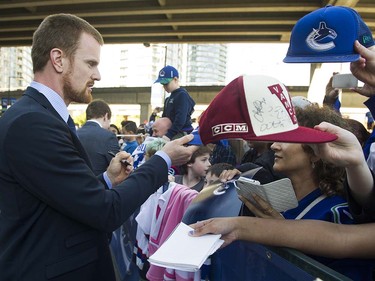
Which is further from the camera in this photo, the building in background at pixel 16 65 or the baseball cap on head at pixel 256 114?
the building in background at pixel 16 65

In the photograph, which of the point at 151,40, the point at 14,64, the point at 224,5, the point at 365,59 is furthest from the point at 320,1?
→ the point at 14,64

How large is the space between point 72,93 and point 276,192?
3.51 feet

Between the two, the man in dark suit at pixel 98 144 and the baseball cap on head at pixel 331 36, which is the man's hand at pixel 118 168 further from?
the man in dark suit at pixel 98 144

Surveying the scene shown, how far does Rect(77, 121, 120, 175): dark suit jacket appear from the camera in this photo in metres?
4.78

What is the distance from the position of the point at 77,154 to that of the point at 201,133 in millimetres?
557

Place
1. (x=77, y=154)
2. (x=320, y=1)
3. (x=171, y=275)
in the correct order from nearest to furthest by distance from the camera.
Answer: (x=77, y=154) → (x=171, y=275) → (x=320, y=1)

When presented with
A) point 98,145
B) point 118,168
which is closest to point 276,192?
point 118,168

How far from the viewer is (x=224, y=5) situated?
51.8 ft

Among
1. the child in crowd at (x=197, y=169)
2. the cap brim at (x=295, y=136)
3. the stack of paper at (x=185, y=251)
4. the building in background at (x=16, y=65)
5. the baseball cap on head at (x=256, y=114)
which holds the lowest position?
the child in crowd at (x=197, y=169)

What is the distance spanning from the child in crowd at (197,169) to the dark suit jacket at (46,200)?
7.18 ft

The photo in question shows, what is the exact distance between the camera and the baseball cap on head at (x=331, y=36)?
1.76 m

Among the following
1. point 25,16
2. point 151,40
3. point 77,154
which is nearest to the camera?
point 77,154

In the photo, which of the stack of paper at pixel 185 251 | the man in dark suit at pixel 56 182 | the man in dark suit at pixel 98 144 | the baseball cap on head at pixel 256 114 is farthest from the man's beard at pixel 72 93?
the man in dark suit at pixel 98 144

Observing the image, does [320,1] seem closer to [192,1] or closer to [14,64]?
[192,1]
